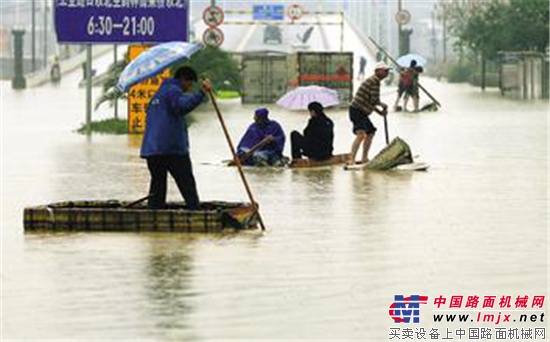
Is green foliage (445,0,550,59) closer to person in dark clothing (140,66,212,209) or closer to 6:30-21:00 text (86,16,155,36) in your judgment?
6:30-21:00 text (86,16,155,36)

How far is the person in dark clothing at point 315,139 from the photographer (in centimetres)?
2375


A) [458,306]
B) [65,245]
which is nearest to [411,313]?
[458,306]

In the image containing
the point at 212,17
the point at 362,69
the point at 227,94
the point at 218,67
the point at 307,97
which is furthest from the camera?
the point at 362,69

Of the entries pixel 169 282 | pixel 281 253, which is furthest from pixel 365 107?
pixel 169 282

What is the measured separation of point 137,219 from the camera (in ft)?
51.2

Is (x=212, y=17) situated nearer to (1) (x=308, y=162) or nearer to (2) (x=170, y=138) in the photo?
(1) (x=308, y=162)

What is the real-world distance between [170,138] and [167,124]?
12 cm

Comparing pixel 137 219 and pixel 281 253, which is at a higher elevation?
pixel 137 219

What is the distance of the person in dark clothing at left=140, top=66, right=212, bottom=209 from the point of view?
1575 centimetres

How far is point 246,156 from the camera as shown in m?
23.3

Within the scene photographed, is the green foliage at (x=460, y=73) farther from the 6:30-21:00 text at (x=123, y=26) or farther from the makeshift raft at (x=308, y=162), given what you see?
the makeshift raft at (x=308, y=162)

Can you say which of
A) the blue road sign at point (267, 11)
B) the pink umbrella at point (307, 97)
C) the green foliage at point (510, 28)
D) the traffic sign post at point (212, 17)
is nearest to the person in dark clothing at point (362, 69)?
the blue road sign at point (267, 11)

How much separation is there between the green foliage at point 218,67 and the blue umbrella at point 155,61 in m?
31.3

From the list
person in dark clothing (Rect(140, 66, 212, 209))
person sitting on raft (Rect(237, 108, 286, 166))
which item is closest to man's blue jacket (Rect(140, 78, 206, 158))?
person in dark clothing (Rect(140, 66, 212, 209))
